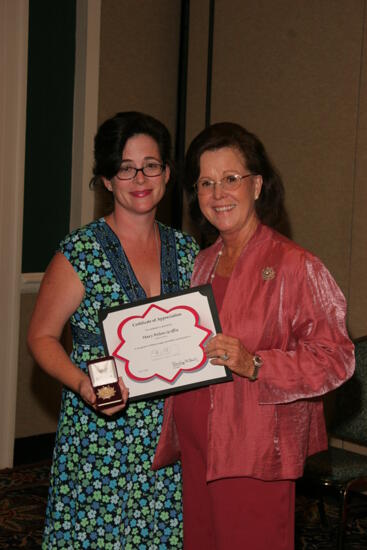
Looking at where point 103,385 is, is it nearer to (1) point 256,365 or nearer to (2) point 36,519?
(1) point 256,365

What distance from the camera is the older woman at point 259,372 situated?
2.12 m

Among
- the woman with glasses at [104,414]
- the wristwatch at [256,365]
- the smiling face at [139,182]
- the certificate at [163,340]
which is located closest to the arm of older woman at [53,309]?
the woman with glasses at [104,414]

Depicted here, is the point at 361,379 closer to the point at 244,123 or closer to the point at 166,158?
the point at 166,158

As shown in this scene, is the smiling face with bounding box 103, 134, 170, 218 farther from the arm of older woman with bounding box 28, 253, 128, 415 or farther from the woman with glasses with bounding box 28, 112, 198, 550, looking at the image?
the arm of older woman with bounding box 28, 253, 128, 415

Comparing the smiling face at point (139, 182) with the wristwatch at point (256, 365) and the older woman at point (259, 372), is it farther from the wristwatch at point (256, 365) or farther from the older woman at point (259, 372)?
the wristwatch at point (256, 365)

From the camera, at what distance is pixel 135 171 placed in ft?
8.17

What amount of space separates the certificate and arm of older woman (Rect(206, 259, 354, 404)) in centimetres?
9

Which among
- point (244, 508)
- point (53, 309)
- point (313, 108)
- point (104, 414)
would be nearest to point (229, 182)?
point (53, 309)

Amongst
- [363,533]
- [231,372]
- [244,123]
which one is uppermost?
[244,123]

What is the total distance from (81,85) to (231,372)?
339 cm

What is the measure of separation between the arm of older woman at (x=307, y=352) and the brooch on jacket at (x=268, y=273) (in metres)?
0.06

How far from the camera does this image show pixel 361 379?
12.1 feet

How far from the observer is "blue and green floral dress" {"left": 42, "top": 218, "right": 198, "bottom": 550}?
2.42 meters

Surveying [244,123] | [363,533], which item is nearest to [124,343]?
[363,533]
